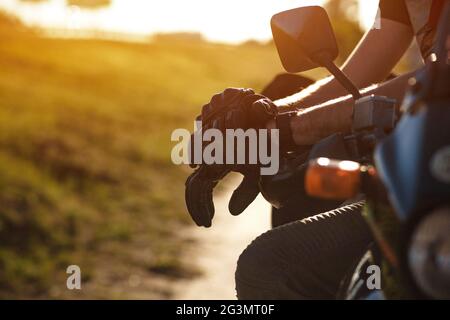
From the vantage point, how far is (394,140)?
4.92ft

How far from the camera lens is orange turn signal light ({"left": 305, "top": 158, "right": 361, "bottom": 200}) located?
151 centimetres

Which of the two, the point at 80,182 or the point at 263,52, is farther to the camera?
the point at 263,52

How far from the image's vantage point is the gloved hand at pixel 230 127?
226 centimetres

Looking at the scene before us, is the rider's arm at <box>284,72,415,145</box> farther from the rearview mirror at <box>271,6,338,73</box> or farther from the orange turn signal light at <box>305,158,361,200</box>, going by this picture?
the orange turn signal light at <box>305,158,361,200</box>

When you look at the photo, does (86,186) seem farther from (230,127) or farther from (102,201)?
(230,127)

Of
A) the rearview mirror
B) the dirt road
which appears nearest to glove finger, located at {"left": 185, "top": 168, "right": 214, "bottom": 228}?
the rearview mirror

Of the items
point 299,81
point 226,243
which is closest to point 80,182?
point 226,243

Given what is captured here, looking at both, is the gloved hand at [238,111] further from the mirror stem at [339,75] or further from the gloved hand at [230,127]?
the mirror stem at [339,75]

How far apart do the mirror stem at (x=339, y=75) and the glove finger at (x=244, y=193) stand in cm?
35

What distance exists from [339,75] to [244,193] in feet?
1.41

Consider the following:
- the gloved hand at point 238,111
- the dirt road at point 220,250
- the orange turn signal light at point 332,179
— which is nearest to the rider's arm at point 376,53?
the gloved hand at point 238,111

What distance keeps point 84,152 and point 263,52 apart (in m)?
57.3

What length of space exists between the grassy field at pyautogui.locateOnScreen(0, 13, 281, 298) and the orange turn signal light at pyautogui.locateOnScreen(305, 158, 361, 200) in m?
7.90
